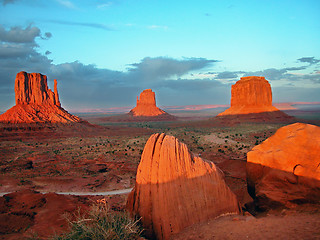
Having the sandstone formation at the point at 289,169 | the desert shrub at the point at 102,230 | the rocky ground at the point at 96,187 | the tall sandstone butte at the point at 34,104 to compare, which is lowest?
the rocky ground at the point at 96,187

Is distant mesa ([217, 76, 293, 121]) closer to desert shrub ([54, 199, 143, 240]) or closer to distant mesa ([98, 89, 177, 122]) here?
distant mesa ([98, 89, 177, 122])

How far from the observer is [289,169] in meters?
9.04

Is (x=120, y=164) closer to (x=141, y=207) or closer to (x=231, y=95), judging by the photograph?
(x=141, y=207)

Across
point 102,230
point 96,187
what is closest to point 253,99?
point 96,187

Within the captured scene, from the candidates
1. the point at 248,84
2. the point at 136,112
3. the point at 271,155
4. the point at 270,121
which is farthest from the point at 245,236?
the point at 136,112

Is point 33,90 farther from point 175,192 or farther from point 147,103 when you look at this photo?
point 147,103

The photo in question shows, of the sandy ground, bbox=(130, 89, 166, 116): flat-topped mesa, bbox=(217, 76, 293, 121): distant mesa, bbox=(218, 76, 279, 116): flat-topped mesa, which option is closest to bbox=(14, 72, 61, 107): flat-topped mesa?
bbox=(217, 76, 293, 121): distant mesa

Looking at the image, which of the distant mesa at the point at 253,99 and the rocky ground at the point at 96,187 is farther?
the distant mesa at the point at 253,99

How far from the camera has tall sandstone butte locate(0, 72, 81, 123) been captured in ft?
190

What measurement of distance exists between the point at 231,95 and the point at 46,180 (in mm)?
84814

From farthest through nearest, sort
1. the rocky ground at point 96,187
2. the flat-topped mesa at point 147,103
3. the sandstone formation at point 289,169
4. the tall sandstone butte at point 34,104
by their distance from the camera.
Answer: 1. the flat-topped mesa at point 147,103
2. the tall sandstone butte at point 34,104
3. the sandstone formation at point 289,169
4. the rocky ground at point 96,187

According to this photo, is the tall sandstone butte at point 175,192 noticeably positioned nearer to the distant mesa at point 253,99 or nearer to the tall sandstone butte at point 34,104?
the tall sandstone butte at point 34,104

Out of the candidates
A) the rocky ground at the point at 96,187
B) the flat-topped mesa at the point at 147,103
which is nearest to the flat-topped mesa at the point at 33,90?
the rocky ground at the point at 96,187

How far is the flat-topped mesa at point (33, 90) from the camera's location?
61.2 metres
